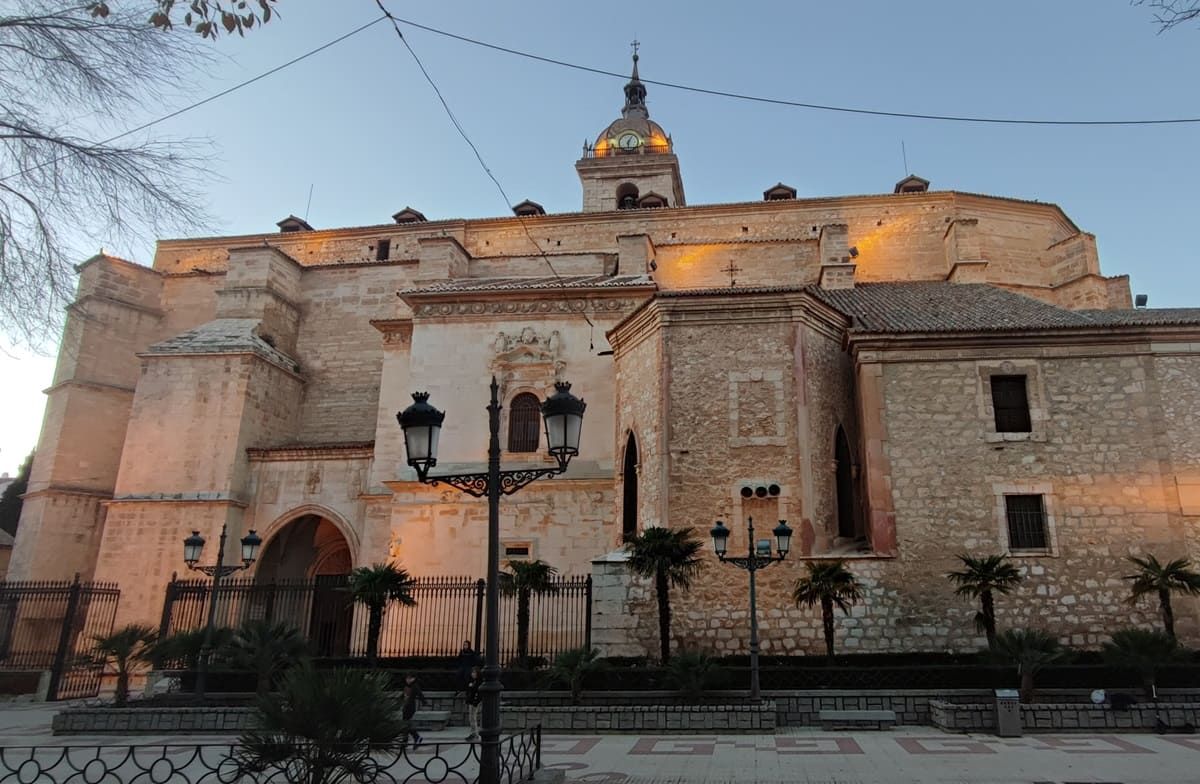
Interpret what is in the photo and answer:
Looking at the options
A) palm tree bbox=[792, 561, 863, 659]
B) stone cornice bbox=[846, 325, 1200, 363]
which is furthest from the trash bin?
stone cornice bbox=[846, 325, 1200, 363]

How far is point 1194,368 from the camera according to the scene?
14.0 metres

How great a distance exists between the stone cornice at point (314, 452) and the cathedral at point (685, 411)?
11 centimetres

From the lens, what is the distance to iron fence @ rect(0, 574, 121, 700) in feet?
54.6

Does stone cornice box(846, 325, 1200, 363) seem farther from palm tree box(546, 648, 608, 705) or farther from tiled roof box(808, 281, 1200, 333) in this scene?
palm tree box(546, 648, 608, 705)

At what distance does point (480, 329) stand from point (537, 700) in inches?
408

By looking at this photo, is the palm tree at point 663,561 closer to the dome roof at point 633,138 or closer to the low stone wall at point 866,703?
the low stone wall at point 866,703

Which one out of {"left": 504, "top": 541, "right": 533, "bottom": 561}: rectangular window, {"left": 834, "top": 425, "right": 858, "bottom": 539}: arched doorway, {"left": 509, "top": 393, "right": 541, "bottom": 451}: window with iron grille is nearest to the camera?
{"left": 834, "top": 425, "right": 858, "bottom": 539}: arched doorway

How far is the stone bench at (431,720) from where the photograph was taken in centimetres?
1124

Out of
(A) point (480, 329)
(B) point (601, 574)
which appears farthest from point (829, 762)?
(A) point (480, 329)

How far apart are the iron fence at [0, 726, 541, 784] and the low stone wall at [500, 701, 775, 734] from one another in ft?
4.96

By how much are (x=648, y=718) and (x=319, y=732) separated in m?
6.42

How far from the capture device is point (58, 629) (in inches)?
827

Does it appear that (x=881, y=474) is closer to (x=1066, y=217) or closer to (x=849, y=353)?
(x=849, y=353)

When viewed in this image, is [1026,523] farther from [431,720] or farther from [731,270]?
[731,270]
